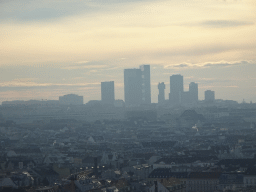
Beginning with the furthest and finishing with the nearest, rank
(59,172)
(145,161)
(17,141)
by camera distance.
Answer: (17,141) → (145,161) → (59,172)

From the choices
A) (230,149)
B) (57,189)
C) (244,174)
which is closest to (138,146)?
(230,149)

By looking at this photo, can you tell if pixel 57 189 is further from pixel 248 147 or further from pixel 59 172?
pixel 248 147

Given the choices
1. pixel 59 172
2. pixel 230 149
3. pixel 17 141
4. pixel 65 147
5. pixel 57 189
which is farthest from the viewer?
pixel 17 141

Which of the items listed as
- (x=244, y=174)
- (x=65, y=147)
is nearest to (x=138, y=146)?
(x=65, y=147)

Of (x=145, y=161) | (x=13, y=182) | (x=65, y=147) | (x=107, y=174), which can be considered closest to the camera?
(x=13, y=182)

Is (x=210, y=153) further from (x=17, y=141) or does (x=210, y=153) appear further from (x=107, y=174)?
(x=17, y=141)

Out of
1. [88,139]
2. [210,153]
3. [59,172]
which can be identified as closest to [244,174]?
[59,172]

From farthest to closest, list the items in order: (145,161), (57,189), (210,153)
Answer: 1. (210,153)
2. (145,161)
3. (57,189)

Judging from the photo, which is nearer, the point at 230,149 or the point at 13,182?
the point at 13,182

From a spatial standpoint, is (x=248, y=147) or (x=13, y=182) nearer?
(x=13, y=182)
